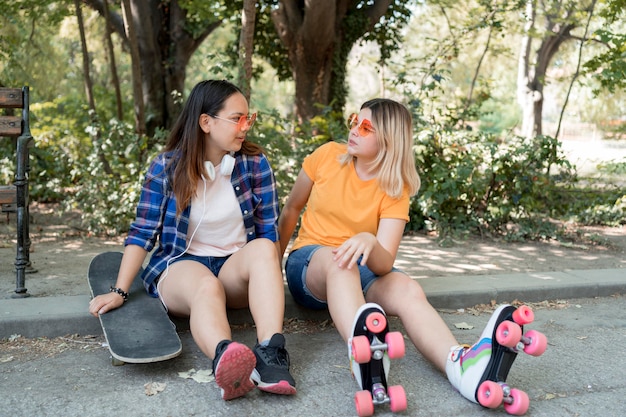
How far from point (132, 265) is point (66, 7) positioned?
30.6 feet

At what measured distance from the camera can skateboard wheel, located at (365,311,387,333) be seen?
2.48 m

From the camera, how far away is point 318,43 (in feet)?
33.8

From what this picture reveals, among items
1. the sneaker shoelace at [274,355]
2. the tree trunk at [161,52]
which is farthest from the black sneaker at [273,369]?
the tree trunk at [161,52]

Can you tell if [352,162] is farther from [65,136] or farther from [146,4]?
[146,4]

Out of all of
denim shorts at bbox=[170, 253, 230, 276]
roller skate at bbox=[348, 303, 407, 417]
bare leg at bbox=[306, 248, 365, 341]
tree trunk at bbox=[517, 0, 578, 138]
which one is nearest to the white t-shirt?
denim shorts at bbox=[170, 253, 230, 276]

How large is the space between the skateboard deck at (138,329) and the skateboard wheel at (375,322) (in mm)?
895

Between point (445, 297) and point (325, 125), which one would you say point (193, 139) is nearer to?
point (445, 297)

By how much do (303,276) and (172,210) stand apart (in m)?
0.75

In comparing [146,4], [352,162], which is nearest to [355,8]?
[146,4]

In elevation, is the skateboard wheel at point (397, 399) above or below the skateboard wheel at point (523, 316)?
below

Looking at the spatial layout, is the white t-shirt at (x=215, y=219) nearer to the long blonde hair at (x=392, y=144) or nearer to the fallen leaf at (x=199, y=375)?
the fallen leaf at (x=199, y=375)

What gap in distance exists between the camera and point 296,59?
1058cm

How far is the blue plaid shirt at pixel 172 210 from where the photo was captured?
3.29m

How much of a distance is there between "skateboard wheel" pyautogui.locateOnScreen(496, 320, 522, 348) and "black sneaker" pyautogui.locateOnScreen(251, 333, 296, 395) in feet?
2.78
